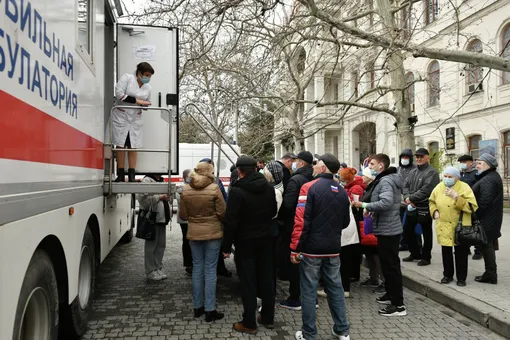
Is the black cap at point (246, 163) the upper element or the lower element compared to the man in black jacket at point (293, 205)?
upper

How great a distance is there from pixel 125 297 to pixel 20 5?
4.30 metres

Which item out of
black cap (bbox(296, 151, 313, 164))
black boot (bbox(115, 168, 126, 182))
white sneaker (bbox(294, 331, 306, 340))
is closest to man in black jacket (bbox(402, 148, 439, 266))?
black cap (bbox(296, 151, 313, 164))

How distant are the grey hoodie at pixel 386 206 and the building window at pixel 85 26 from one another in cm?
355

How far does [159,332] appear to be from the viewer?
4.36 metres

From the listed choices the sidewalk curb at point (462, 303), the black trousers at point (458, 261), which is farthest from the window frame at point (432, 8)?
the sidewalk curb at point (462, 303)

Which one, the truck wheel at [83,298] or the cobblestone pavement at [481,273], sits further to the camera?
the cobblestone pavement at [481,273]

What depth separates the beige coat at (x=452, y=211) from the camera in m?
5.57

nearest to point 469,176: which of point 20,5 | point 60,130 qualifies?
point 60,130

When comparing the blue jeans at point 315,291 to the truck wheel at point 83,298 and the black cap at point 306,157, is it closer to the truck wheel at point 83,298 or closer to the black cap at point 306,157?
the black cap at point 306,157

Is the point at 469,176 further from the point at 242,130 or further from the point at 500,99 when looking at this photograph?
the point at 242,130

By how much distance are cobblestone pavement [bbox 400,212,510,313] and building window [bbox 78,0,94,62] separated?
528cm

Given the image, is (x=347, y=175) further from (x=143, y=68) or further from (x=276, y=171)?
(x=143, y=68)

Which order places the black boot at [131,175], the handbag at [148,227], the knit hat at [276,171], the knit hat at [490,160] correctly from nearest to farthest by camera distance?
1. the knit hat at [276,171]
2. the black boot at [131,175]
3. the knit hat at [490,160]
4. the handbag at [148,227]

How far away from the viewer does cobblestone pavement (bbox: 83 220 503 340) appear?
435 centimetres
